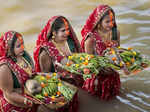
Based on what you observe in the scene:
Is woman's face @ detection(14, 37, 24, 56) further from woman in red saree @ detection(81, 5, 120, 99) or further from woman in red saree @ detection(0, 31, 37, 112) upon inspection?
woman in red saree @ detection(81, 5, 120, 99)

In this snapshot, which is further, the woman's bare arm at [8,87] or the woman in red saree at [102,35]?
the woman in red saree at [102,35]

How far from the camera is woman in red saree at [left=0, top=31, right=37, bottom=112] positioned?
3023 mm

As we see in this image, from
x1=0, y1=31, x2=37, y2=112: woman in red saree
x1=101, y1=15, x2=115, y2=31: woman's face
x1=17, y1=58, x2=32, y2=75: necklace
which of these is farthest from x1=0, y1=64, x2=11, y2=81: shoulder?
x1=101, y1=15, x2=115, y2=31: woman's face

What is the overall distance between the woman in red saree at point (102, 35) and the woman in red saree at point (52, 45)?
28 cm

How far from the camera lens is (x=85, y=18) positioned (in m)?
6.83

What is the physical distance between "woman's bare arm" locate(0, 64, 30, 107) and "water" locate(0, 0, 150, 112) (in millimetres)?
1127

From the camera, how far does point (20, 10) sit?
7.12 metres

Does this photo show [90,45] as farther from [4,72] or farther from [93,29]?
[4,72]

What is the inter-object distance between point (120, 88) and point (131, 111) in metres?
0.55

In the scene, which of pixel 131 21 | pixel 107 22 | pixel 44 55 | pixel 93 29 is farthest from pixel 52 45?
pixel 131 21

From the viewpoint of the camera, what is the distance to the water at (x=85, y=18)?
4.10 metres

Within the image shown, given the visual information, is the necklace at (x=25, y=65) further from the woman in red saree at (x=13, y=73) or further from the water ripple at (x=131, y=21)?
the water ripple at (x=131, y=21)

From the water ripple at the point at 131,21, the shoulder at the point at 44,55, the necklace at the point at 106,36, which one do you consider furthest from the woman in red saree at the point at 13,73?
the water ripple at the point at 131,21

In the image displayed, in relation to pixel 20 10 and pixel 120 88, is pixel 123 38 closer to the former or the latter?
pixel 120 88
